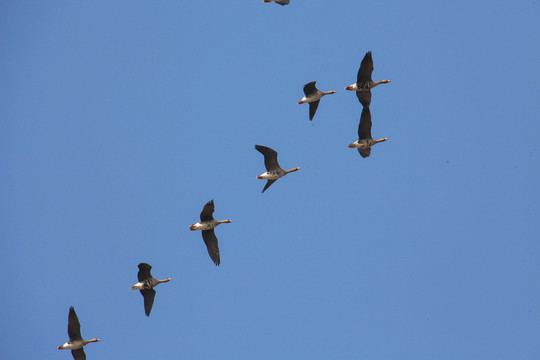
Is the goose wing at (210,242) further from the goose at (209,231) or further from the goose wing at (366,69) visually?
the goose wing at (366,69)

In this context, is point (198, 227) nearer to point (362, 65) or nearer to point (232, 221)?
point (232, 221)

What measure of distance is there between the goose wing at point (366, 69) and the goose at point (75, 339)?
17689 millimetres

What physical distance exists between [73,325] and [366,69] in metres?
18.6

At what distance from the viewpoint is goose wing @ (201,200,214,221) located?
52.6 meters

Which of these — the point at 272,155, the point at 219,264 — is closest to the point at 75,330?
the point at 219,264

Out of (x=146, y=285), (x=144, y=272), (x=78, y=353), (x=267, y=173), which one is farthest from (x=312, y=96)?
(x=78, y=353)

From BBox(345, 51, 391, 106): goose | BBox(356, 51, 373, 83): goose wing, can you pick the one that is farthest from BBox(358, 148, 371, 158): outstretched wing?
BBox(356, 51, 373, 83): goose wing

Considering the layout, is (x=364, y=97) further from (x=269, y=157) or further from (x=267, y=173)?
(x=267, y=173)

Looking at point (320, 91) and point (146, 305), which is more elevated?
point (320, 91)

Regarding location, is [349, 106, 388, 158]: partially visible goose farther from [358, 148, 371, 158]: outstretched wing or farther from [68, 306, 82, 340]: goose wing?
[68, 306, 82, 340]: goose wing

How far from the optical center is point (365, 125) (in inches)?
2159

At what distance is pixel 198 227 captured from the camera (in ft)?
175

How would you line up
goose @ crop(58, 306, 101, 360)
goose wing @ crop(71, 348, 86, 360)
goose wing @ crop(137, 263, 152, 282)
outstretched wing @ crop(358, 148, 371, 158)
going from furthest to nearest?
outstretched wing @ crop(358, 148, 371, 158), goose wing @ crop(71, 348, 86, 360), goose @ crop(58, 306, 101, 360), goose wing @ crop(137, 263, 152, 282)

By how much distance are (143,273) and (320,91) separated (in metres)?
12.3
